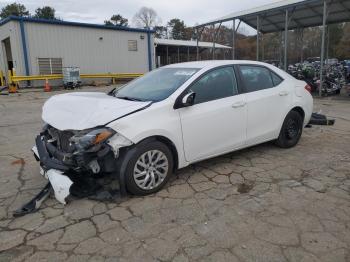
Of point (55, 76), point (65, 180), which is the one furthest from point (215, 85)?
point (55, 76)

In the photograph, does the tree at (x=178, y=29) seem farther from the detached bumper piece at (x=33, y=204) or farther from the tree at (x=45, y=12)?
the detached bumper piece at (x=33, y=204)

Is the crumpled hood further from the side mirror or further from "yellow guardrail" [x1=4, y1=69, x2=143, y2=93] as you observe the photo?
"yellow guardrail" [x1=4, y1=69, x2=143, y2=93]

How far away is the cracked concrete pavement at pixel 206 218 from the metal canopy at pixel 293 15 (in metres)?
10.6

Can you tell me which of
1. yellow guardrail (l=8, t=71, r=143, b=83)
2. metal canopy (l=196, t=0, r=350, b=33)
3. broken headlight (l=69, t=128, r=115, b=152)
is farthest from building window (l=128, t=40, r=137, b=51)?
broken headlight (l=69, t=128, r=115, b=152)

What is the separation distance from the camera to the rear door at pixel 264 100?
474cm

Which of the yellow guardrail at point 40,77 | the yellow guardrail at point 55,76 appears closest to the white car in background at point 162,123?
the yellow guardrail at point 40,77

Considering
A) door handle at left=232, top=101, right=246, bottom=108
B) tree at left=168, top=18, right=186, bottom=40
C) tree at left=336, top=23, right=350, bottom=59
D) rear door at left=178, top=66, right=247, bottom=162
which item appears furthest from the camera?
tree at left=168, top=18, right=186, bottom=40

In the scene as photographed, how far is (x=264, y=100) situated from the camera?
4875mm

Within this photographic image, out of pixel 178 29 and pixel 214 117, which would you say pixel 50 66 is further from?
pixel 178 29

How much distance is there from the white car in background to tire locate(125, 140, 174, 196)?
1 cm

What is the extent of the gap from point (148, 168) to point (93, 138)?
73cm

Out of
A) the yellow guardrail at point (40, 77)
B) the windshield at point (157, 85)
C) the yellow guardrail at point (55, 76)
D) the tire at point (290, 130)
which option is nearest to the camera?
the windshield at point (157, 85)

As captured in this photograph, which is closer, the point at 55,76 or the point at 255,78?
the point at 255,78

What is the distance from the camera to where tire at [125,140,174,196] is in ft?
11.6
